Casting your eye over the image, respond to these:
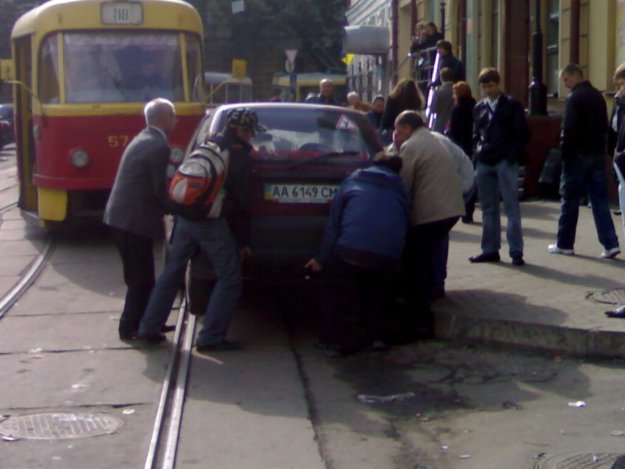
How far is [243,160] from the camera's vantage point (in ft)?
28.7

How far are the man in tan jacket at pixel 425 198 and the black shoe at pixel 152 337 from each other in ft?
6.13

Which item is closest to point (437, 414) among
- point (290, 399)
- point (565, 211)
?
point (290, 399)

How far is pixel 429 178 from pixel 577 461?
3.27 metres

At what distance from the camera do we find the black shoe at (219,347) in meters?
8.92

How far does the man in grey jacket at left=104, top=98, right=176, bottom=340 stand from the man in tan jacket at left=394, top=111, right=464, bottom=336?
5.81 ft

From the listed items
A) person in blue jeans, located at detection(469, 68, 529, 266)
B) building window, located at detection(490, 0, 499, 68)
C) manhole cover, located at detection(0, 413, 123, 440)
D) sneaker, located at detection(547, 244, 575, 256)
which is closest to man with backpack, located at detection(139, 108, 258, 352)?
manhole cover, located at detection(0, 413, 123, 440)

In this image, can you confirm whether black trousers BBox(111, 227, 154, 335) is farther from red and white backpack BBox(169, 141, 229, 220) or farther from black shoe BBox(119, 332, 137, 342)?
red and white backpack BBox(169, 141, 229, 220)

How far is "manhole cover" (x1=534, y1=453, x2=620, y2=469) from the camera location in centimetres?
620

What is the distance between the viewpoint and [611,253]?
37.1 feet

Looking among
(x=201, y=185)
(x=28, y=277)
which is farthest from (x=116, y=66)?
(x=201, y=185)

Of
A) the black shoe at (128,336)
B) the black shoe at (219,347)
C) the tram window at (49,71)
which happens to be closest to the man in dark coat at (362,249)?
the black shoe at (219,347)

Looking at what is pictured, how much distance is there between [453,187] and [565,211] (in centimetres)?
256

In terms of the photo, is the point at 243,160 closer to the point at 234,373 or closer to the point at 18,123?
the point at 234,373

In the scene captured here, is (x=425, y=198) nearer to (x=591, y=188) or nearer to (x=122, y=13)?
(x=591, y=188)
